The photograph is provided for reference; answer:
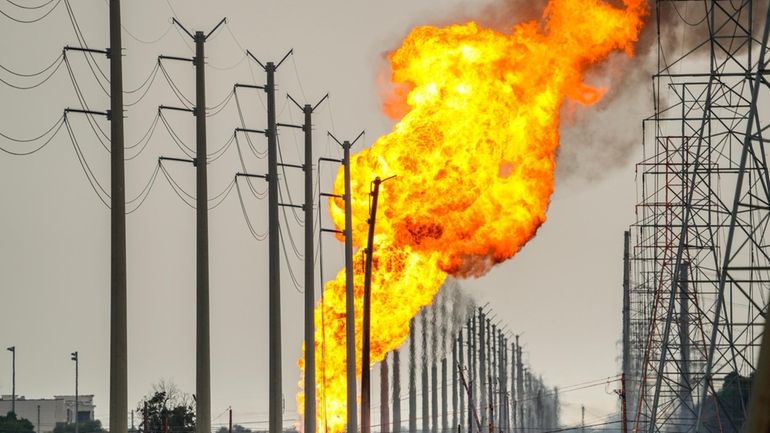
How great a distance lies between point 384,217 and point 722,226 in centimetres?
1650

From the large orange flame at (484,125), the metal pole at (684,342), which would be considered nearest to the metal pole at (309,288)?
the large orange flame at (484,125)

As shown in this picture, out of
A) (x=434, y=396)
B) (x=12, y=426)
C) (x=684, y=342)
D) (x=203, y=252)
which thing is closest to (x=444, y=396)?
(x=434, y=396)

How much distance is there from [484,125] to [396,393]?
95427mm

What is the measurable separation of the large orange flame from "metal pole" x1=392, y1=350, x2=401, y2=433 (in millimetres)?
85930

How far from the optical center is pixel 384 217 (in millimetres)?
73375

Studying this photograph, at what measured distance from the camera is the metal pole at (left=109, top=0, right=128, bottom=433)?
37.0 metres

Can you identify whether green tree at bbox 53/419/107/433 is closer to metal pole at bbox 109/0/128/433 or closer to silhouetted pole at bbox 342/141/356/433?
silhouetted pole at bbox 342/141/356/433

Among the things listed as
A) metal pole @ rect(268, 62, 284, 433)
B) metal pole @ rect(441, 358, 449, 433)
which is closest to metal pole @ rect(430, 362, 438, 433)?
metal pole @ rect(441, 358, 449, 433)

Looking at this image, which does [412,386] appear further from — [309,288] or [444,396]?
[309,288]

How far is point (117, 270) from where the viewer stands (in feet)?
123

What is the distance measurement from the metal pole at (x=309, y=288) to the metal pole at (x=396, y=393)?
89178 millimetres

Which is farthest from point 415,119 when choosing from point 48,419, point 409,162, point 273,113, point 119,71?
point 48,419

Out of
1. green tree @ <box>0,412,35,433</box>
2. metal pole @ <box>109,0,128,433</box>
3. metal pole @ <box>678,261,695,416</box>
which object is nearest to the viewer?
metal pole @ <box>109,0,128,433</box>

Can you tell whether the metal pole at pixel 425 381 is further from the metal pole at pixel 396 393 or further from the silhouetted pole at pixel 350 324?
the silhouetted pole at pixel 350 324
